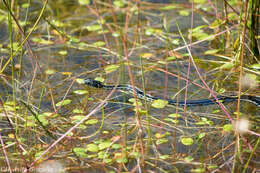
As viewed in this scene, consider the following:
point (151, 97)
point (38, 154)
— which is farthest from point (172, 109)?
point (38, 154)

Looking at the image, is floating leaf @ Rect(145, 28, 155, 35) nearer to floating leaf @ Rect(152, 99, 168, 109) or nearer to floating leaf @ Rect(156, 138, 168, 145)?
floating leaf @ Rect(152, 99, 168, 109)

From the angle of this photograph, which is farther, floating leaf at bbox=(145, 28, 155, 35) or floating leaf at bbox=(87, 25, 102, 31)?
floating leaf at bbox=(87, 25, 102, 31)

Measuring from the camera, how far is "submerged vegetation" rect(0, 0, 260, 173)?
2.34m

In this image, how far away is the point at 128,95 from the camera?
3.20 meters

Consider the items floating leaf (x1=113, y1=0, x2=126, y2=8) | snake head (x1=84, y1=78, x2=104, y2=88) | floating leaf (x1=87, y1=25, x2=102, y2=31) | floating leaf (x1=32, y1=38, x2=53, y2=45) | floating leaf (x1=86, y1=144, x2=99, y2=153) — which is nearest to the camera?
floating leaf (x1=86, y1=144, x2=99, y2=153)

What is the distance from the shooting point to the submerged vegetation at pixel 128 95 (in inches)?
92.2

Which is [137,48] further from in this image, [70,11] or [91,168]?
[91,168]

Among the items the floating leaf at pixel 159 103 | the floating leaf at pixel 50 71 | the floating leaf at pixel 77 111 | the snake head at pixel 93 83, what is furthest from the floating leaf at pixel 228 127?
the floating leaf at pixel 50 71

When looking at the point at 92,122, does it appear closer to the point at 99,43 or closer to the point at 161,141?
the point at 161,141

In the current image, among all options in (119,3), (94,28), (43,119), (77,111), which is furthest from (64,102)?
(119,3)

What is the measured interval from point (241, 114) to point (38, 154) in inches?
56.2

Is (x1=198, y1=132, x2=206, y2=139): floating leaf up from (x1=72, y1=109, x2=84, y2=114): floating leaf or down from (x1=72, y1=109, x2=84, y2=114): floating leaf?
down

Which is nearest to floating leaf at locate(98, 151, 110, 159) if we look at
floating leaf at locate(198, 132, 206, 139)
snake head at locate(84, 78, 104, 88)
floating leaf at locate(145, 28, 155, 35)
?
floating leaf at locate(198, 132, 206, 139)

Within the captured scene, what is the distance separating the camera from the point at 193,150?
2.42m
